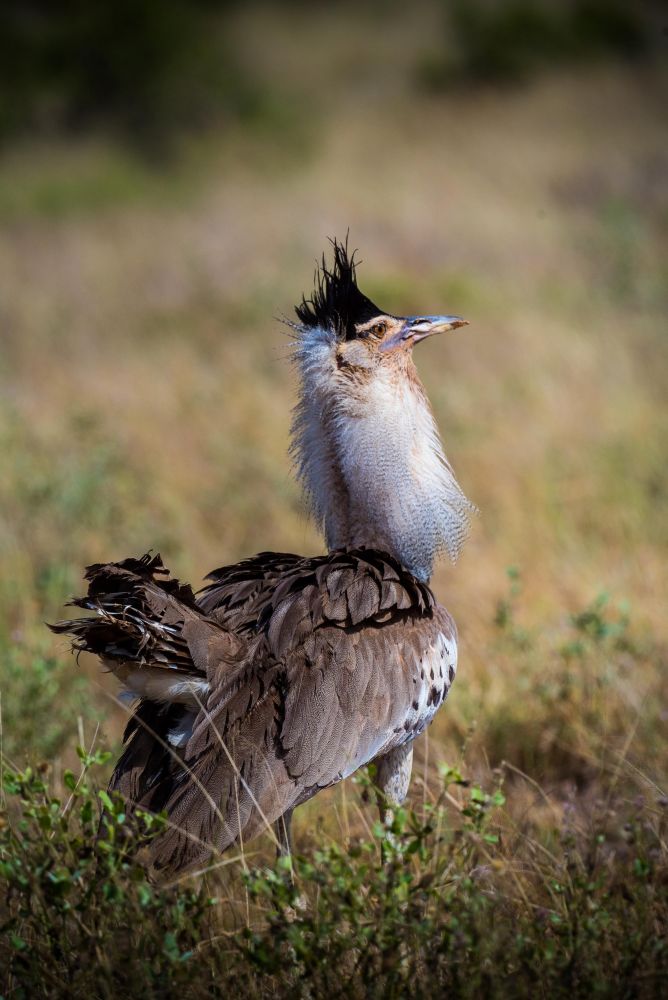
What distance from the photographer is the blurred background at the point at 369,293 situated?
13.8ft

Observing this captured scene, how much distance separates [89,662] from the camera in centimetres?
451

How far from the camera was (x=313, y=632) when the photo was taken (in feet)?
8.43

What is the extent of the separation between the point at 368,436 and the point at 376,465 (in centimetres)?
8

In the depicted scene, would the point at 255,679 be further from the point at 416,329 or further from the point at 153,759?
the point at 416,329

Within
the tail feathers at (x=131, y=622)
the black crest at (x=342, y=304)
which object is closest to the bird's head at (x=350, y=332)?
the black crest at (x=342, y=304)

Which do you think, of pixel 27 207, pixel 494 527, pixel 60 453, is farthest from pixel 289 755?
pixel 27 207

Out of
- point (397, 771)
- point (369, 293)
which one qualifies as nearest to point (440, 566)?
point (397, 771)

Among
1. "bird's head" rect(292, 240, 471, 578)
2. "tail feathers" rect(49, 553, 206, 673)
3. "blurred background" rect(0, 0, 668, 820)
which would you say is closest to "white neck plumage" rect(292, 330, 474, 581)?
"bird's head" rect(292, 240, 471, 578)

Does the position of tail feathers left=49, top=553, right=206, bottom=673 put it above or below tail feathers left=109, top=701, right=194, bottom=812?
above

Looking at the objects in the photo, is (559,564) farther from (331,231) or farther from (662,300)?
(331,231)

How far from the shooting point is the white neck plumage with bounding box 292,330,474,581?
2.88 m

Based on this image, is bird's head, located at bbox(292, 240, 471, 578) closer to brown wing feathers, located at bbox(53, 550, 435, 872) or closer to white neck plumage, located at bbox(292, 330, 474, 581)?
white neck plumage, located at bbox(292, 330, 474, 581)

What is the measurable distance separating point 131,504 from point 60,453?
88 centimetres

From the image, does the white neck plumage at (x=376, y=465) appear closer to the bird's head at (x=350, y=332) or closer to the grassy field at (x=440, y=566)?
the bird's head at (x=350, y=332)
